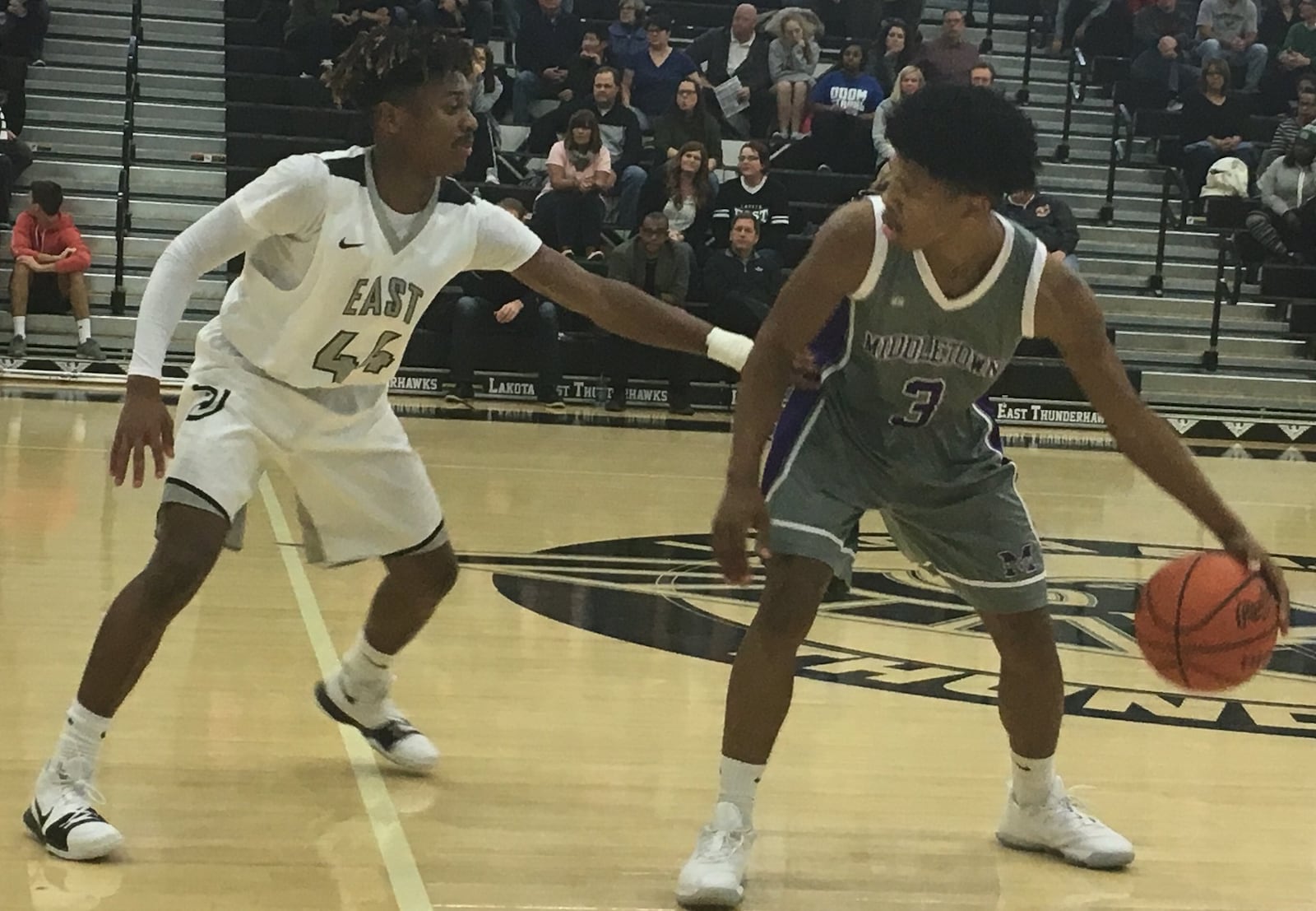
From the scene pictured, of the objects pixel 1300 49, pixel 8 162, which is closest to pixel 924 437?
pixel 8 162

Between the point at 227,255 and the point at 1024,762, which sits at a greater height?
the point at 227,255

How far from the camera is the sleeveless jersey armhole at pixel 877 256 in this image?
10.7ft

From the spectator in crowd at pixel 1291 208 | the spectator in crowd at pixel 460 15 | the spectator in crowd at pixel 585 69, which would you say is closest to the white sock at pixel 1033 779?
the spectator in crowd at pixel 585 69

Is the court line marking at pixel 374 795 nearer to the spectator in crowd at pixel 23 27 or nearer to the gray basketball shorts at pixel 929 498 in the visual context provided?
the gray basketball shorts at pixel 929 498

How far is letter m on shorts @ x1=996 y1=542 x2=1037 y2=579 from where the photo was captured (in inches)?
135

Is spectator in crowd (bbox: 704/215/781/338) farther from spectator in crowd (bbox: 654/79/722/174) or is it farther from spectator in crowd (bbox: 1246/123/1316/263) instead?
spectator in crowd (bbox: 1246/123/1316/263)

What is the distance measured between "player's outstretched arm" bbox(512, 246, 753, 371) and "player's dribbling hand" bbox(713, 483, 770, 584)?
526mm

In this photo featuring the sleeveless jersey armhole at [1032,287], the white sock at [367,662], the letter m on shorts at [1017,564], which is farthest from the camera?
the white sock at [367,662]

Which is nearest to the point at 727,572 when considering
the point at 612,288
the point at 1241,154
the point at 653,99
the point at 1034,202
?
the point at 612,288

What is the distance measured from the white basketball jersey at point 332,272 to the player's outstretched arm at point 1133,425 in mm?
1290

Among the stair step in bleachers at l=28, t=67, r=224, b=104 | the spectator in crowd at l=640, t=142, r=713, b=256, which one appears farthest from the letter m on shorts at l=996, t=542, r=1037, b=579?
the stair step in bleachers at l=28, t=67, r=224, b=104

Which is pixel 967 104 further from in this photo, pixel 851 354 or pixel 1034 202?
pixel 1034 202

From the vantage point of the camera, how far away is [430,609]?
400cm

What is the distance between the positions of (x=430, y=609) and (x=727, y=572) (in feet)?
3.64
